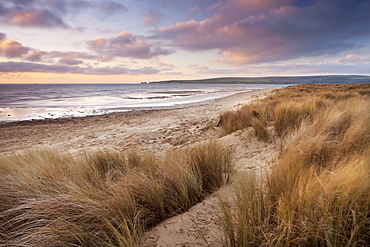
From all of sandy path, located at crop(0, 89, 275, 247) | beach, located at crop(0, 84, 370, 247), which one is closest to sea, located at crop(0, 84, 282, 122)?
sandy path, located at crop(0, 89, 275, 247)

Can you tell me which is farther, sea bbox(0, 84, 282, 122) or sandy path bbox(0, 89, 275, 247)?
sea bbox(0, 84, 282, 122)

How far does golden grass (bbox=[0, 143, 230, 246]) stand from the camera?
1.76m

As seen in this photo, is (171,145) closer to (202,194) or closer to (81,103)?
(202,194)

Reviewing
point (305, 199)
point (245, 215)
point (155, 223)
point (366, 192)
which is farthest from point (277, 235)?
point (155, 223)

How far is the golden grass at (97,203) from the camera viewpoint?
5.76 ft

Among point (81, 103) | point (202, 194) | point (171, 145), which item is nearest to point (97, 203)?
point (202, 194)

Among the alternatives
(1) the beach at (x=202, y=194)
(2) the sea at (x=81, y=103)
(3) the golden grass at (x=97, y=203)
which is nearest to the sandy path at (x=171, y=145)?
(1) the beach at (x=202, y=194)

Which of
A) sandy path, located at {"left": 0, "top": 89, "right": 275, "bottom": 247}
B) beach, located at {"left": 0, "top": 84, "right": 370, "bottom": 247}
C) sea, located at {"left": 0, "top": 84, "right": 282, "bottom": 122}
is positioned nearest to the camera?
beach, located at {"left": 0, "top": 84, "right": 370, "bottom": 247}

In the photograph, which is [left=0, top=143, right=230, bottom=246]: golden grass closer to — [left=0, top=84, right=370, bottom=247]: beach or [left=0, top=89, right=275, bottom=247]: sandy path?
[left=0, top=84, right=370, bottom=247]: beach

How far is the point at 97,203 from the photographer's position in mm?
2033

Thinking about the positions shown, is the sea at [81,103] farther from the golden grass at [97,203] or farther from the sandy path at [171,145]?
the golden grass at [97,203]

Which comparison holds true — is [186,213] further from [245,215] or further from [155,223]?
[245,215]

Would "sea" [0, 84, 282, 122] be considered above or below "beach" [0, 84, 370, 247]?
below

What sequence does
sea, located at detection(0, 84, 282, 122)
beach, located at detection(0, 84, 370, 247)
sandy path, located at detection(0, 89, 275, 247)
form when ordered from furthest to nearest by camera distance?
sea, located at detection(0, 84, 282, 122), sandy path, located at detection(0, 89, 275, 247), beach, located at detection(0, 84, 370, 247)
